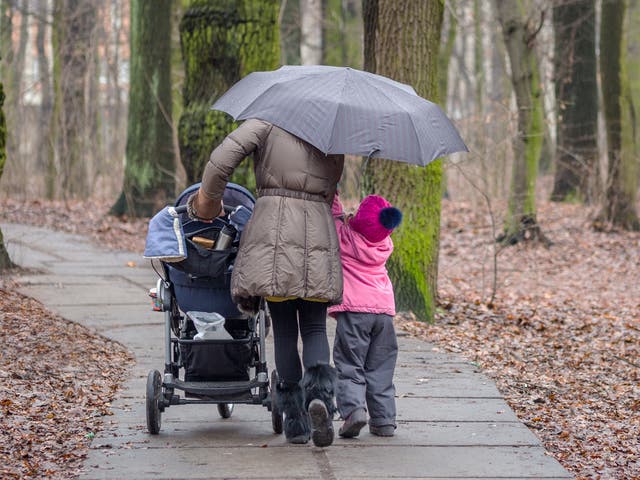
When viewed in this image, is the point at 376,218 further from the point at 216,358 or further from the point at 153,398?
the point at 153,398

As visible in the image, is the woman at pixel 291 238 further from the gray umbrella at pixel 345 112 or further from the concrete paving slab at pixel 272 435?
the concrete paving slab at pixel 272 435

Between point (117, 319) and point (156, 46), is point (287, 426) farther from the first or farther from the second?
point (156, 46)

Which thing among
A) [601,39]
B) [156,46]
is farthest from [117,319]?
[601,39]

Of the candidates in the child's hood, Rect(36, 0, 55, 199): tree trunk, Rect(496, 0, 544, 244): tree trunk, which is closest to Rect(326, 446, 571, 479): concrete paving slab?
the child's hood

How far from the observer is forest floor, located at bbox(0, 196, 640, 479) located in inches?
238

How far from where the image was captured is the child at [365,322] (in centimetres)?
587

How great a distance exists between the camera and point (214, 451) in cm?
563

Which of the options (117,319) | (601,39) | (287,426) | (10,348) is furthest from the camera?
(601,39)

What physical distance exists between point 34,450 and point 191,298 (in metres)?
1.17

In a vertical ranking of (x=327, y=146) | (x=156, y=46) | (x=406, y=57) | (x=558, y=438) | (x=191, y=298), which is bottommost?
(x=558, y=438)

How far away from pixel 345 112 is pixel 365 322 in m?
1.21

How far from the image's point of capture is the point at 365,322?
19.6 ft

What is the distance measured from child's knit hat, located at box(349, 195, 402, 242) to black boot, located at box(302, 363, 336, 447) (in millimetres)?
808

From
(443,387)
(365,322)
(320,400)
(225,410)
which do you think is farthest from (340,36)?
(320,400)
